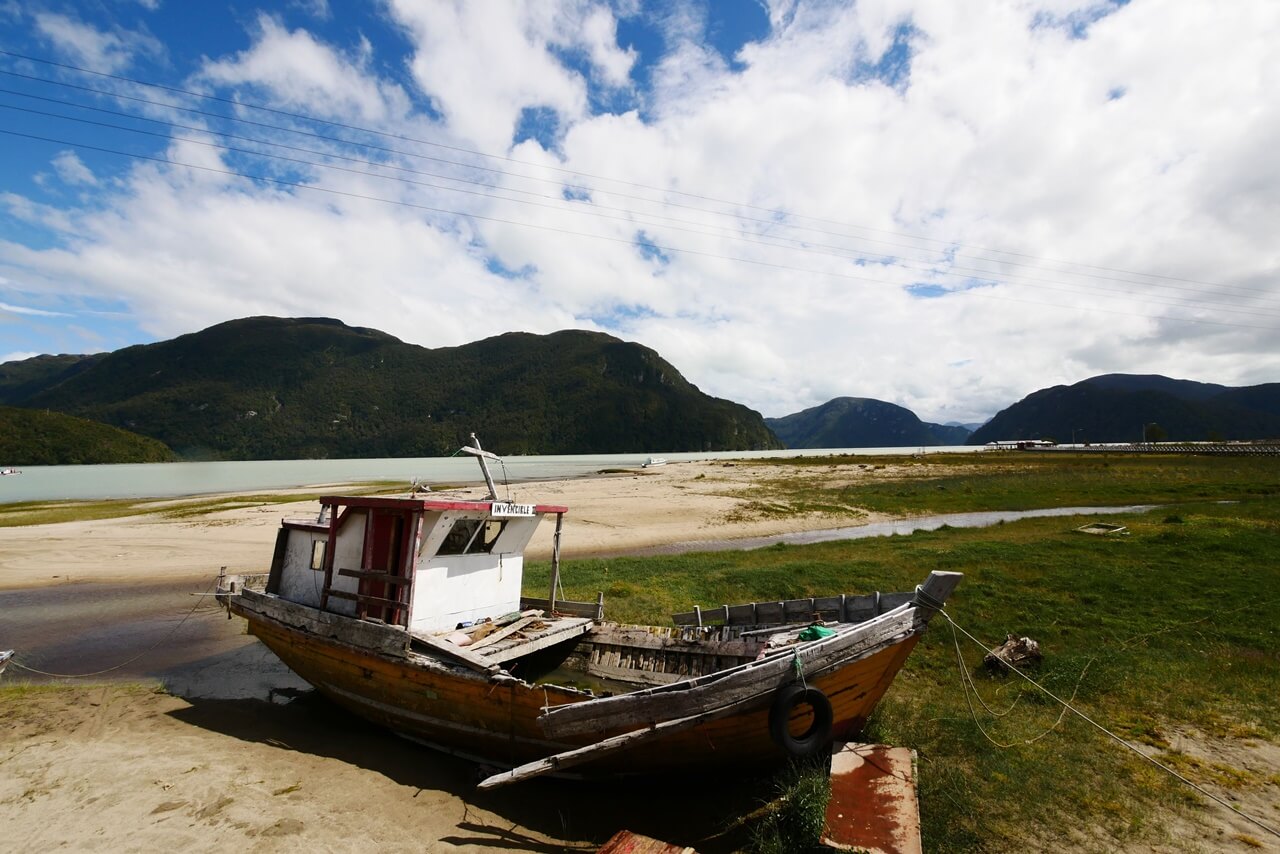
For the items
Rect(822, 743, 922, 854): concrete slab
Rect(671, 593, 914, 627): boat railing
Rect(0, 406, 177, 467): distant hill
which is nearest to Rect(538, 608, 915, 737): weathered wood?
Rect(822, 743, 922, 854): concrete slab

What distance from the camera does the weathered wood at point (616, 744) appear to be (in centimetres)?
691

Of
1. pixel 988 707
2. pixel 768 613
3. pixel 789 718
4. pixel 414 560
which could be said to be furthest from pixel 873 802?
pixel 414 560

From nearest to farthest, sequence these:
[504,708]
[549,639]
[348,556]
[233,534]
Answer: [504,708]
[549,639]
[348,556]
[233,534]

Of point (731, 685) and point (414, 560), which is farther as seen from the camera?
point (414, 560)

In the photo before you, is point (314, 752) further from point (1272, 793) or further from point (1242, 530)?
point (1242, 530)

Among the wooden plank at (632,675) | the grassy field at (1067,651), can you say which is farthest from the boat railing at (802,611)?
the grassy field at (1067,651)

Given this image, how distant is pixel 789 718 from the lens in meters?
6.95

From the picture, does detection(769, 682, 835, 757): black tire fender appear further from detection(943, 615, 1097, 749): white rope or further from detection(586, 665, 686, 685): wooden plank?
detection(586, 665, 686, 685): wooden plank

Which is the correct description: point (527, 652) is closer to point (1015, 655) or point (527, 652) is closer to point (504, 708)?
point (504, 708)

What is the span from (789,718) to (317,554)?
9953 millimetres

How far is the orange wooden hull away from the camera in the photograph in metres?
7.22

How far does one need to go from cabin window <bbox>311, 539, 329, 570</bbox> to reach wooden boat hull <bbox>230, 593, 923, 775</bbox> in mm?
1127

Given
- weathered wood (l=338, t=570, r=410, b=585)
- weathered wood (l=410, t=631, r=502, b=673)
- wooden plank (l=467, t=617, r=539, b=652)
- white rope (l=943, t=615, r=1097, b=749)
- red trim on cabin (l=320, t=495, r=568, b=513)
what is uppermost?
red trim on cabin (l=320, t=495, r=568, b=513)

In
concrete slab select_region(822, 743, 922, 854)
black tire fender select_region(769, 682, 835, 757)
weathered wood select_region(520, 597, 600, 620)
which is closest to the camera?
concrete slab select_region(822, 743, 922, 854)
